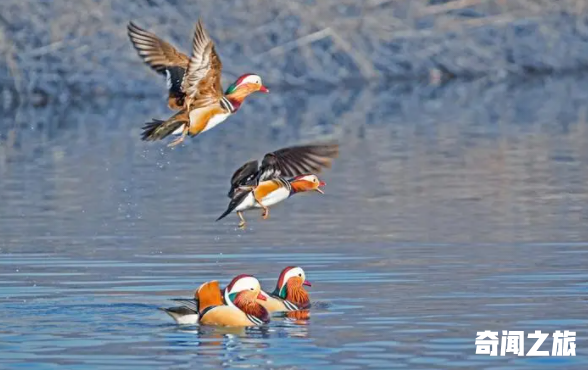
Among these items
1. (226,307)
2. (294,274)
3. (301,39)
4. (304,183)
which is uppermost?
(301,39)

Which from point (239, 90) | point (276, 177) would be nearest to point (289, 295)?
point (276, 177)

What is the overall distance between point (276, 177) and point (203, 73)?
0.75 metres

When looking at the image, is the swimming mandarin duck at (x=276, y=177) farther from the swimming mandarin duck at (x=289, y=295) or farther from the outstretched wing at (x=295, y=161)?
the swimming mandarin duck at (x=289, y=295)

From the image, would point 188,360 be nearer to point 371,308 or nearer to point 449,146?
point 371,308

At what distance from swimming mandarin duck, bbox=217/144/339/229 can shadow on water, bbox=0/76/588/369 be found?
733mm

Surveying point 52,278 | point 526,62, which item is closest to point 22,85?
point 526,62

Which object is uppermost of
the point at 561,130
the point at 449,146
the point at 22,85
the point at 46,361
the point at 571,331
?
the point at 22,85

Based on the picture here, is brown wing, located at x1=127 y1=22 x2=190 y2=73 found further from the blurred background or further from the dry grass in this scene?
the dry grass

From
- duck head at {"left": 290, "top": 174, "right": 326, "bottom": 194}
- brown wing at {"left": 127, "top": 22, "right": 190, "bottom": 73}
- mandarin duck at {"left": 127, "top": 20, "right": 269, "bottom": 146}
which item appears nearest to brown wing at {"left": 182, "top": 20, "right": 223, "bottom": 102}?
mandarin duck at {"left": 127, "top": 20, "right": 269, "bottom": 146}

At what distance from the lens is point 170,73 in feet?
36.7

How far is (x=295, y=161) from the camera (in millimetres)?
10805

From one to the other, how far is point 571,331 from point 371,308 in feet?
4.63

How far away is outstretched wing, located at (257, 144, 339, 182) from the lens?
10770 millimetres

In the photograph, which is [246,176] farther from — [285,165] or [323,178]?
[323,178]
